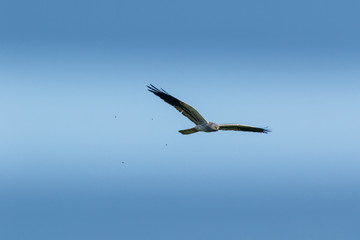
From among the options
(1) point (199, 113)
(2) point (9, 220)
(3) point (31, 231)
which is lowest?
(1) point (199, 113)

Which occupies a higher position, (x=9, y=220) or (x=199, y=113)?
(x=9, y=220)

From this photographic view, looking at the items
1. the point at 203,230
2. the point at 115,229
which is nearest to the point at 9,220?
the point at 115,229

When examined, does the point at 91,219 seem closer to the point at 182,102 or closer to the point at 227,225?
the point at 227,225

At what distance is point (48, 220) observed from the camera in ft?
641

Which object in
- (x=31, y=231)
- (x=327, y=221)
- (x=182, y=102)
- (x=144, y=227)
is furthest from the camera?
(x=327, y=221)

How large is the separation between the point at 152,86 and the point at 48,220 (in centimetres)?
17736

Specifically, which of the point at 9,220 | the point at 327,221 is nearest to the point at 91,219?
the point at 9,220

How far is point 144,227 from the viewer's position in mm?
171375

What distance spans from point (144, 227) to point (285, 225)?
46819 millimetres

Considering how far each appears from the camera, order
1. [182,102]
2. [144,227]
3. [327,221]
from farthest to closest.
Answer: [327,221] → [144,227] → [182,102]

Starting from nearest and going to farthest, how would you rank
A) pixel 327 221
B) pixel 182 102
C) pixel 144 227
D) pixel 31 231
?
pixel 182 102 → pixel 31 231 → pixel 144 227 → pixel 327 221

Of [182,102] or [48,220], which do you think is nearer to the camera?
[182,102]

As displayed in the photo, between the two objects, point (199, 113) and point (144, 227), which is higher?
point (144, 227)

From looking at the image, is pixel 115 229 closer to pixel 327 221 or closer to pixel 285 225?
pixel 285 225
